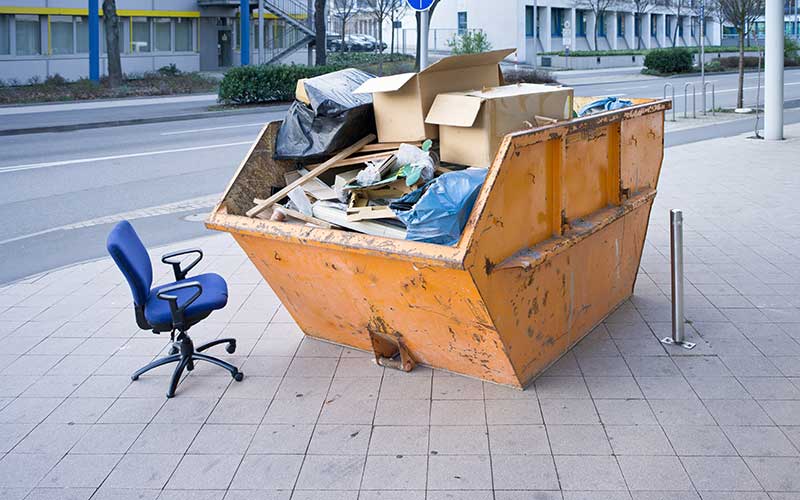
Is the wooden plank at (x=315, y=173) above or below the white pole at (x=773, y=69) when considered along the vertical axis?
below

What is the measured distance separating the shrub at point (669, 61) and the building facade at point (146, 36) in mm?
17673

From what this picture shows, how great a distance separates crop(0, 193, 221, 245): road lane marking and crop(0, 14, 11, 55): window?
1040 inches

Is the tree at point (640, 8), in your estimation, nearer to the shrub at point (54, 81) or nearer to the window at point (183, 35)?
the window at point (183, 35)

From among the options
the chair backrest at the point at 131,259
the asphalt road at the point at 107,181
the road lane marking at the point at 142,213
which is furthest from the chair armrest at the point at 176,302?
the road lane marking at the point at 142,213

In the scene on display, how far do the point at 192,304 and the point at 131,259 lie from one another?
467mm

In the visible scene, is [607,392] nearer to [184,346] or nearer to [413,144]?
[413,144]

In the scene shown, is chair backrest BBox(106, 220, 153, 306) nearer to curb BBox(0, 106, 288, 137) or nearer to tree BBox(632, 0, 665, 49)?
curb BBox(0, 106, 288, 137)

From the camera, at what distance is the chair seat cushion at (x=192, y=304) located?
535 cm

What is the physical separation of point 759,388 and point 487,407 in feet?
5.50

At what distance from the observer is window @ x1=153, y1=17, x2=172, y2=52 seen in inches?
1602

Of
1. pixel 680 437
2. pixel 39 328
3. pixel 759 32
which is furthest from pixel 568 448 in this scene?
pixel 759 32

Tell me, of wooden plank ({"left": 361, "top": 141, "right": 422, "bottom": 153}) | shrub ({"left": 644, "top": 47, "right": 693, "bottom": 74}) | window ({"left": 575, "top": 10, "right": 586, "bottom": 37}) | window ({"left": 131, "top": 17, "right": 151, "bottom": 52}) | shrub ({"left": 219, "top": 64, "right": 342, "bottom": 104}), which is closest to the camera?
wooden plank ({"left": 361, "top": 141, "right": 422, "bottom": 153})

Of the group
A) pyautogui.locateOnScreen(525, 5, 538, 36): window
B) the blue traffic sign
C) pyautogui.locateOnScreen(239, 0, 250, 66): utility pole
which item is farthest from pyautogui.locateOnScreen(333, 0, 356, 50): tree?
the blue traffic sign

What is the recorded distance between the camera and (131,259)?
5297mm
